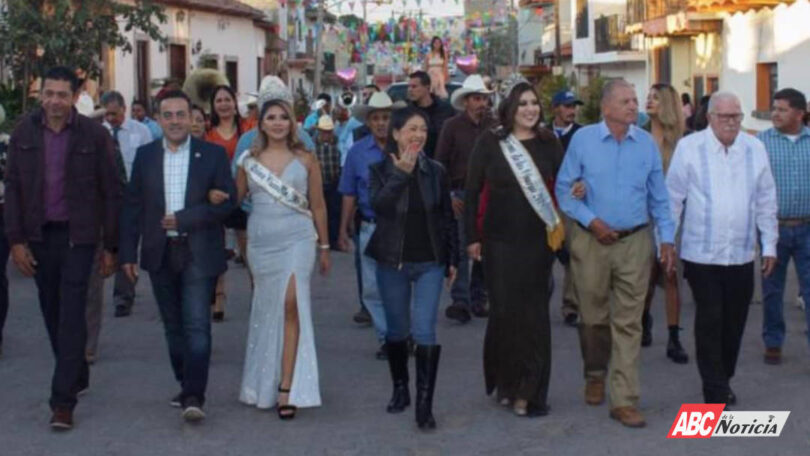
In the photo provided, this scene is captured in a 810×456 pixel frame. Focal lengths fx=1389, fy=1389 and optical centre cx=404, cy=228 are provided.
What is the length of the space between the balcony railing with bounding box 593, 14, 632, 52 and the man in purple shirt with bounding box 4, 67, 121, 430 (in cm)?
3520

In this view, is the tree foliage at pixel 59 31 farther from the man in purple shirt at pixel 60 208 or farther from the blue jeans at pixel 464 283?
the man in purple shirt at pixel 60 208

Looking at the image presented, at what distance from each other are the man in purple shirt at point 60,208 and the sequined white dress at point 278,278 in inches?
35.9

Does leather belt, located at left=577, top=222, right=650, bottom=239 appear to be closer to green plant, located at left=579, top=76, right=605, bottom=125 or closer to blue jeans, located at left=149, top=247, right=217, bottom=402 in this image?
blue jeans, located at left=149, top=247, right=217, bottom=402

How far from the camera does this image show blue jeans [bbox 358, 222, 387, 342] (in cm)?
985

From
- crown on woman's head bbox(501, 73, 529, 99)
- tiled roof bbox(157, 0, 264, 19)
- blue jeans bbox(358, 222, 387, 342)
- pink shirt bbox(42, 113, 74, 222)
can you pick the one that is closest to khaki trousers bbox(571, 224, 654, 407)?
crown on woman's head bbox(501, 73, 529, 99)

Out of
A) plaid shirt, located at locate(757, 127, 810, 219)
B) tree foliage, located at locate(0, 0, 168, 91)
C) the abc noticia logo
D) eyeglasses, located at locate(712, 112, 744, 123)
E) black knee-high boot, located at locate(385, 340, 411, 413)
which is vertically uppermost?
tree foliage, located at locate(0, 0, 168, 91)

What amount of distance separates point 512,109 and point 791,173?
2489mm

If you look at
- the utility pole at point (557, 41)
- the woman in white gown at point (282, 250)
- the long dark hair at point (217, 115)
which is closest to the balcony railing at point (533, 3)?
the utility pole at point (557, 41)

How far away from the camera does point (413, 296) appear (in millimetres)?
7848

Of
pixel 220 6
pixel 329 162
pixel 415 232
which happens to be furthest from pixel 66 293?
pixel 220 6

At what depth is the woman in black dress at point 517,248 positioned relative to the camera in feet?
25.6

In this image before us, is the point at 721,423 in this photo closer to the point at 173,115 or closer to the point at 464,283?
the point at 173,115

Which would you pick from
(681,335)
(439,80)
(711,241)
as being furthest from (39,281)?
(439,80)

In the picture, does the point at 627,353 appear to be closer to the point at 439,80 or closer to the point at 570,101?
the point at 570,101
